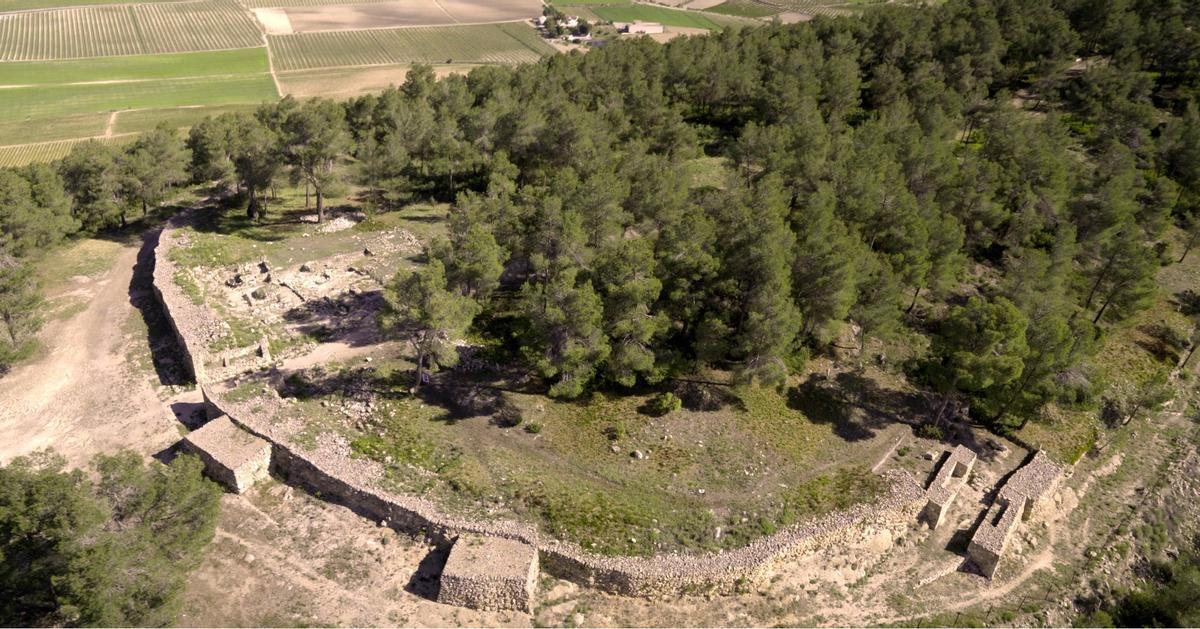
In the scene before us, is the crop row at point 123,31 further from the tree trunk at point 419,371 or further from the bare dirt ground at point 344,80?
the tree trunk at point 419,371

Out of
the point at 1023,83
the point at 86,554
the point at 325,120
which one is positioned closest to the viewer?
the point at 86,554

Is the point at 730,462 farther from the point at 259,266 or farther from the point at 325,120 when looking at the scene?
the point at 325,120

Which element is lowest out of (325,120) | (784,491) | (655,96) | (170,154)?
(784,491)

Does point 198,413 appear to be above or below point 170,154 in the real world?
below

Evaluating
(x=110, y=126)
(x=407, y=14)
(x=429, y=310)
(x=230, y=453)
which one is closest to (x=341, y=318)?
(x=429, y=310)

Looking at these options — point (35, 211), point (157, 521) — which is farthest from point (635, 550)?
point (35, 211)

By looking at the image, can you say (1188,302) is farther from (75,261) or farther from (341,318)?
(75,261)
